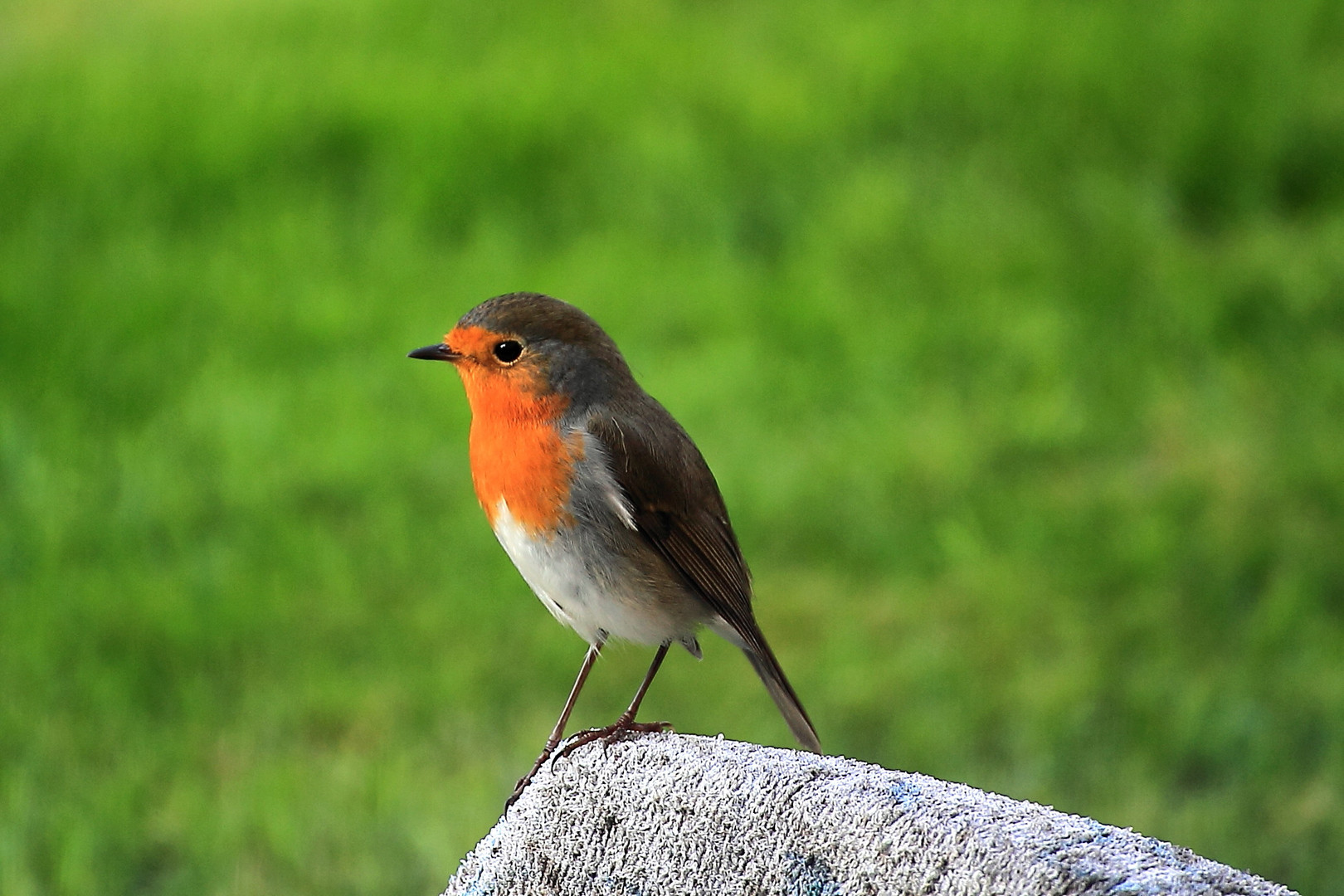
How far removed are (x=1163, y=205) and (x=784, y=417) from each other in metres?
2.27

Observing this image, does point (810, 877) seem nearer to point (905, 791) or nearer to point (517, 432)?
point (905, 791)

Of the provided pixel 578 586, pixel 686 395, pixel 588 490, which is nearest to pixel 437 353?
pixel 588 490

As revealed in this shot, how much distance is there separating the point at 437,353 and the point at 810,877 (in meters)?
0.91

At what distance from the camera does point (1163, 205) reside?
7.05 meters

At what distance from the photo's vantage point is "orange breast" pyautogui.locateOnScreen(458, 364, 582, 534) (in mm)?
2428

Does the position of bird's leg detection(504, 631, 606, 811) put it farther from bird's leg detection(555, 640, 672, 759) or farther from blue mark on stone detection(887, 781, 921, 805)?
blue mark on stone detection(887, 781, 921, 805)

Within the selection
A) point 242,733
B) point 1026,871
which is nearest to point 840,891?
point 1026,871

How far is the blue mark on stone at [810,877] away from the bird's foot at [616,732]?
426 mm

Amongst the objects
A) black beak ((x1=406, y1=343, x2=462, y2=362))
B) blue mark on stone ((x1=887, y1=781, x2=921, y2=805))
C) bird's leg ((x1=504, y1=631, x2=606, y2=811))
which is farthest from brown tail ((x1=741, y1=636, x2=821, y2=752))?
black beak ((x1=406, y1=343, x2=462, y2=362))

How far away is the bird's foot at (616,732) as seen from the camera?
232 cm

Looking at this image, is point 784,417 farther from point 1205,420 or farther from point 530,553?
point 530,553

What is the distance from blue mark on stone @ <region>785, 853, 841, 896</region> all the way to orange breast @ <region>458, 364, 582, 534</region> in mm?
702

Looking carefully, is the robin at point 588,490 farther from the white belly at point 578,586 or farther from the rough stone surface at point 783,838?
the rough stone surface at point 783,838

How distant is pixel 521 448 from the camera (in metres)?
2.45
